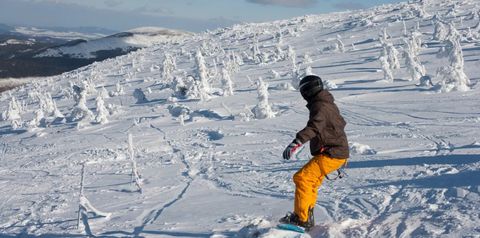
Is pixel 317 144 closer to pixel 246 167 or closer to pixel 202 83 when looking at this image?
pixel 246 167

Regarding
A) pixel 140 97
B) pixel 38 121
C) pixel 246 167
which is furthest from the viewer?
pixel 140 97

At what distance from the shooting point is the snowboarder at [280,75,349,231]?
5188mm

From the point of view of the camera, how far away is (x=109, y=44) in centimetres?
12825

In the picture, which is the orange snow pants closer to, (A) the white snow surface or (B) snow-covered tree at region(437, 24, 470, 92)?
(A) the white snow surface

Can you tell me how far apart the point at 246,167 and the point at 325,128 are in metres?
5.36

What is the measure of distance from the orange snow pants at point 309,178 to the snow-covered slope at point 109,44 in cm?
10991

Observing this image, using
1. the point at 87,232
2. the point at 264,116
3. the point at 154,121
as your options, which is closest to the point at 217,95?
the point at 154,121

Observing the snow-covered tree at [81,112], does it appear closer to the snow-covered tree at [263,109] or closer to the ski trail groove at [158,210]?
the snow-covered tree at [263,109]

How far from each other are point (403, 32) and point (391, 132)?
2775 centimetres

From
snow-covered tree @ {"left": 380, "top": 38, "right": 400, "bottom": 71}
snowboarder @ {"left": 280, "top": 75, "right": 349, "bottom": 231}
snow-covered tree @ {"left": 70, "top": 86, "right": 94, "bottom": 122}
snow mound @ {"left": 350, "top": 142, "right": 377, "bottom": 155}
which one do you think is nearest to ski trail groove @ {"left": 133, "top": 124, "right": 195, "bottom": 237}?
snowboarder @ {"left": 280, "top": 75, "right": 349, "bottom": 231}

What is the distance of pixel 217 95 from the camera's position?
25.4 m

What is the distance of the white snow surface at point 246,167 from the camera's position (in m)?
6.25

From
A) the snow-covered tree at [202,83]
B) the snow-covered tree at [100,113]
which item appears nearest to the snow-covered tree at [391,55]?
the snow-covered tree at [202,83]

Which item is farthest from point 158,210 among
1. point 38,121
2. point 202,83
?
point 38,121
